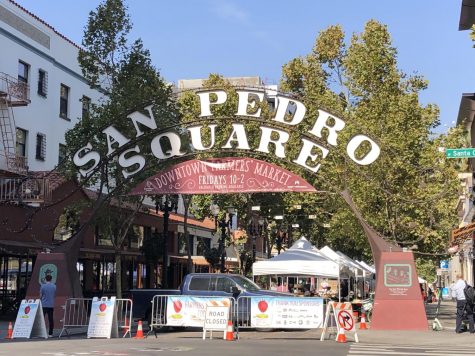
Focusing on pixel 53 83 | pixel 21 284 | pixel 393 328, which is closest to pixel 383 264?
pixel 393 328

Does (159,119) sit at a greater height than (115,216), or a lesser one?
greater

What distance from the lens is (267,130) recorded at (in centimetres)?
2114

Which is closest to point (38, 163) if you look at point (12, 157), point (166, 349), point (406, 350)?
point (12, 157)

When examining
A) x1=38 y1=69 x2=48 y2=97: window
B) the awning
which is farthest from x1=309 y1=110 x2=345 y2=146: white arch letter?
the awning

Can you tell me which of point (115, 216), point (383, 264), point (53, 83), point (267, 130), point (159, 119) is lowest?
point (383, 264)

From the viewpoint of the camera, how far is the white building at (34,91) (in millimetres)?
28328

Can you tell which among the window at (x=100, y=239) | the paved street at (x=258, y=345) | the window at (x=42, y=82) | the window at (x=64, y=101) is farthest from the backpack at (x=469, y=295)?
the window at (x=64, y=101)

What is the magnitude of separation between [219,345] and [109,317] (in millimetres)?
3646

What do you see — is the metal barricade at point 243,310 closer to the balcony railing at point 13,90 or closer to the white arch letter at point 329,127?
the white arch letter at point 329,127

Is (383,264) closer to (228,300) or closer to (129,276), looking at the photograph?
(228,300)

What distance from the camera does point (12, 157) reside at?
2802 cm

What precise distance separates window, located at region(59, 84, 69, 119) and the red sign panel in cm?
1419

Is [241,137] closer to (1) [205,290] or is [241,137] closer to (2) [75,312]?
(1) [205,290]

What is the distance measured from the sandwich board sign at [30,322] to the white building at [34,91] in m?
10.3
